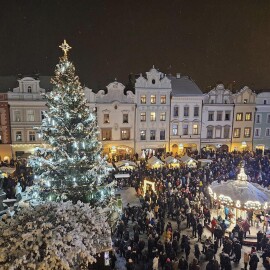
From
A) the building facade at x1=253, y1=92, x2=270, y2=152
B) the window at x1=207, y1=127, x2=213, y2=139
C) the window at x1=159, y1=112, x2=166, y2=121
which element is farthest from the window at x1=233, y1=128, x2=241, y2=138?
the window at x1=159, y1=112, x2=166, y2=121

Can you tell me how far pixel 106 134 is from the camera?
128ft

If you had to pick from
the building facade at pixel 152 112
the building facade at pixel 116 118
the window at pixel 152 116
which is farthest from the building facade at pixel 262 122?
the building facade at pixel 116 118

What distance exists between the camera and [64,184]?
15828mm

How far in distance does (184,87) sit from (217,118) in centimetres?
668

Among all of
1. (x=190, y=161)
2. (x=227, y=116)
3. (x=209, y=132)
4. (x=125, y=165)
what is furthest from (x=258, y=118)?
(x=125, y=165)

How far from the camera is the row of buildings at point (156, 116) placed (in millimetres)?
36531

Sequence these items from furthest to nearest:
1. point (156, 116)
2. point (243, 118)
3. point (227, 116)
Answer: point (243, 118) → point (227, 116) → point (156, 116)

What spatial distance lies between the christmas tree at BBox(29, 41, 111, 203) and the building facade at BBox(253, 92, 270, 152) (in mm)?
34762

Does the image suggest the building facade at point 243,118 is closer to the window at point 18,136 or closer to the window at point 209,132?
the window at point 209,132

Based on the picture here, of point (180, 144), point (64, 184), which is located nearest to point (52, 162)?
point (64, 184)

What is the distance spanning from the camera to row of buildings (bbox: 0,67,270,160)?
120 feet

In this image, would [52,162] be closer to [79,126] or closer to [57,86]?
[79,126]

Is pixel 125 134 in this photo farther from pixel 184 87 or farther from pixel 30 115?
pixel 30 115

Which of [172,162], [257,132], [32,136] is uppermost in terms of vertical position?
[257,132]
